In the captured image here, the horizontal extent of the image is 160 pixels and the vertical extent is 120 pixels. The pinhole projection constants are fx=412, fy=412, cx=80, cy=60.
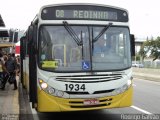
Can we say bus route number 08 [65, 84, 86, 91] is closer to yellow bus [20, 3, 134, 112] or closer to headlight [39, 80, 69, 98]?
yellow bus [20, 3, 134, 112]

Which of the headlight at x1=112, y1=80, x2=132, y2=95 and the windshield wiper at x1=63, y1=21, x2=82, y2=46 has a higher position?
the windshield wiper at x1=63, y1=21, x2=82, y2=46

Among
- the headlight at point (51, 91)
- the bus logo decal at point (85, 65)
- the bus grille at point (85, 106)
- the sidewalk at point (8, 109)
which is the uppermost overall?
the bus logo decal at point (85, 65)

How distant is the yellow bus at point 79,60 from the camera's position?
9.59 metres

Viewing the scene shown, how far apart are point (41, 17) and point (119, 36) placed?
6.57ft

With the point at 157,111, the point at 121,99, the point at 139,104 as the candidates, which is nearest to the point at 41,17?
the point at 121,99

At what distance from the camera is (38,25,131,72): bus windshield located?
383 inches

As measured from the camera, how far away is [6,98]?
1495 cm

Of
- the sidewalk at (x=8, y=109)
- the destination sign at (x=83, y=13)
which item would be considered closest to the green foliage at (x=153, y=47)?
the sidewalk at (x=8, y=109)

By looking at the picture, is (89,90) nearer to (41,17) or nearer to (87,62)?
(87,62)

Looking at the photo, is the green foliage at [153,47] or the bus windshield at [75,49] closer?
the bus windshield at [75,49]

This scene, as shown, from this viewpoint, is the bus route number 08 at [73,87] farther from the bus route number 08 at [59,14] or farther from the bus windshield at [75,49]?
the bus route number 08 at [59,14]

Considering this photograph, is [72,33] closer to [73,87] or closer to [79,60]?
[79,60]

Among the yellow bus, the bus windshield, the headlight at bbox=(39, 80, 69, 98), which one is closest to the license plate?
the yellow bus

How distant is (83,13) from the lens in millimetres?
10117
